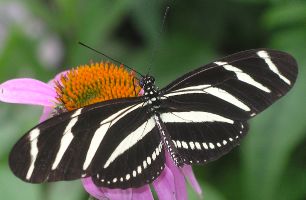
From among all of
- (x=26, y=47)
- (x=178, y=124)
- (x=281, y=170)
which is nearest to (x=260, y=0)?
(x=281, y=170)

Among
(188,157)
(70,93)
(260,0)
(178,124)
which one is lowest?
(188,157)

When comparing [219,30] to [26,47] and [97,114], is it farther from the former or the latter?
[97,114]

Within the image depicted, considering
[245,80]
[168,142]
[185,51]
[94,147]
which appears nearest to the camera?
[94,147]

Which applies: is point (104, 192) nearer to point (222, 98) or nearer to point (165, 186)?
point (165, 186)

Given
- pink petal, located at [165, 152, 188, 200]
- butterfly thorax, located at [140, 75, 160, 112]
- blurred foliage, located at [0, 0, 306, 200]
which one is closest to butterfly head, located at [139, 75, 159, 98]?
butterfly thorax, located at [140, 75, 160, 112]

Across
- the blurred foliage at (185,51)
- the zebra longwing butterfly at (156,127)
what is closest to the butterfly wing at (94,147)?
the zebra longwing butterfly at (156,127)

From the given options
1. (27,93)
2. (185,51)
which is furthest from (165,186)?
(185,51)

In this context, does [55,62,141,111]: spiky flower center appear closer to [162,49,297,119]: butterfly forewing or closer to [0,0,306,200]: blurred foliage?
[162,49,297,119]: butterfly forewing
